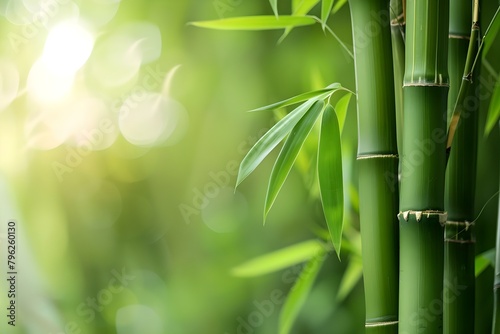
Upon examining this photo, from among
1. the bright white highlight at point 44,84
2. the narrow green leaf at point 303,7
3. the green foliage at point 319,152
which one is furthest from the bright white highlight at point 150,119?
the green foliage at point 319,152

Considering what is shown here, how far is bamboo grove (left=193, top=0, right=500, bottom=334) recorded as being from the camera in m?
0.70

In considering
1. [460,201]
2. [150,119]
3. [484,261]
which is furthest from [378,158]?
[150,119]

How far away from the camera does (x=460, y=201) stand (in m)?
0.84

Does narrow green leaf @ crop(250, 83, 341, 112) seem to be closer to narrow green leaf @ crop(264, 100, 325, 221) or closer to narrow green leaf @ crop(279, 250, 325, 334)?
narrow green leaf @ crop(264, 100, 325, 221)

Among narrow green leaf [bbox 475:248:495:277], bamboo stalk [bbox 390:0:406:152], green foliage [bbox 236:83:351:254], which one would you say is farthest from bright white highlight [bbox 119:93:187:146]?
narrow green leaf [bbox 475:248:495:277]

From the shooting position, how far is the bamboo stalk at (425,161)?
701mm

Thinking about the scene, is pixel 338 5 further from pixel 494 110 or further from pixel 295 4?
pixel 494 110

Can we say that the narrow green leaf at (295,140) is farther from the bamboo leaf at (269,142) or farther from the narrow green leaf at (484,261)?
the narrow green leaf at (484,261)

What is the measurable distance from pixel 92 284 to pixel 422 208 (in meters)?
0.70

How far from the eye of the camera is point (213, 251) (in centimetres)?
116

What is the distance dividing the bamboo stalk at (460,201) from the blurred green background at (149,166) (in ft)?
1.03

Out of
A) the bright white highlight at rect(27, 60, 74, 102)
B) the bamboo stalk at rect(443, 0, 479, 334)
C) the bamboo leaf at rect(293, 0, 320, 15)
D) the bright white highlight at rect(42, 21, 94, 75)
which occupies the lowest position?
the bamboo stalk at rect(443, 0, 479, 334)

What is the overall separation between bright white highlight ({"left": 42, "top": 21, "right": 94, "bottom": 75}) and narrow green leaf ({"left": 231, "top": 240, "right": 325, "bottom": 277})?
0.50 m

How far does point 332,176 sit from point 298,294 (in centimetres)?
38
